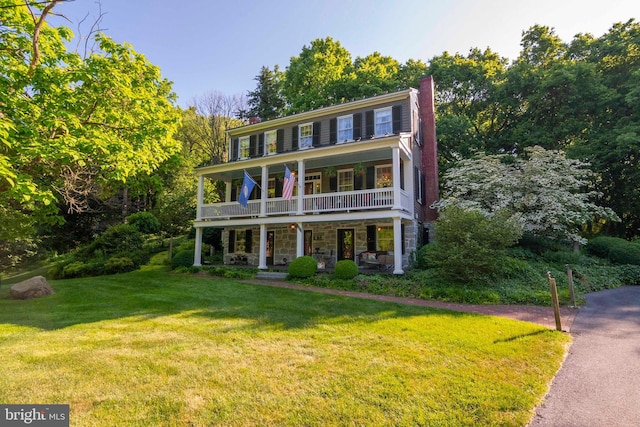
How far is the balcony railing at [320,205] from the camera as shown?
43.4ft

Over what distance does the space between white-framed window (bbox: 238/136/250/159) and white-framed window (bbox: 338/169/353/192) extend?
6.57 m

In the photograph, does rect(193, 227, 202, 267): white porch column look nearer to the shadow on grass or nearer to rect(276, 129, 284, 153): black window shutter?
the shadow on grass

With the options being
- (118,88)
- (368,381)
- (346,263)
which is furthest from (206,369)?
(346,263)

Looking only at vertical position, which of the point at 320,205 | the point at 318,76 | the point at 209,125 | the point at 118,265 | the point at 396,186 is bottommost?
the point at 118,265

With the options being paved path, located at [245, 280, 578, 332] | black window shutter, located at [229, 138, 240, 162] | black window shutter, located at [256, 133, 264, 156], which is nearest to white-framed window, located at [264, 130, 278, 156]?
black window shutter, located at [256, 133, 264, 156]

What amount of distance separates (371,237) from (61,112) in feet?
40.6

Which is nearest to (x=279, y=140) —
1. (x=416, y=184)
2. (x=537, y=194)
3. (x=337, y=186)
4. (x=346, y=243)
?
(x=337, y=186)

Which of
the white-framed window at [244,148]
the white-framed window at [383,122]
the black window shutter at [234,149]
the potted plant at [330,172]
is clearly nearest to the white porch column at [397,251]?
the potted plant at [330,172]

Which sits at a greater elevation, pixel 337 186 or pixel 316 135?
pixel 316 135

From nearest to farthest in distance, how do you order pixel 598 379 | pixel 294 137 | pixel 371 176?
1. pixel 598 379
2. pixel 371 176
3. pixel 294 137

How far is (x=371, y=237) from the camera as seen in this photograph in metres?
15.5

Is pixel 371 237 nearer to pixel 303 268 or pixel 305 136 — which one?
pixel 303 268

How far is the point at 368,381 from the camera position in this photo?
395 cm

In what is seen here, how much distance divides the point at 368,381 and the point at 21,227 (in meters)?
12.2
